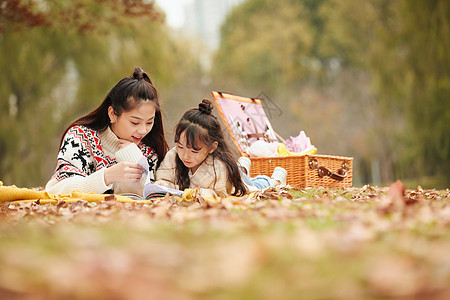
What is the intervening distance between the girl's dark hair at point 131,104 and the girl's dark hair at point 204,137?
1.27 feet

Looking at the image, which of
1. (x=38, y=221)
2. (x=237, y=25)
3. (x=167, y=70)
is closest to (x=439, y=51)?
(x=167, y=70)

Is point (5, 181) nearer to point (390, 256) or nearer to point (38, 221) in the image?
point (38, 221)

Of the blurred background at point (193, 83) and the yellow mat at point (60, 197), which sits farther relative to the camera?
the blurred background at point (193, 83)

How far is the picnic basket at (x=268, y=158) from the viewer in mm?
5770

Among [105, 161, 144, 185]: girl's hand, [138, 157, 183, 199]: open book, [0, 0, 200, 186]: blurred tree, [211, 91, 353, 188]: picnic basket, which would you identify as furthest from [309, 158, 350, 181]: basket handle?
[0, 0, 200, 186]: blurred tree

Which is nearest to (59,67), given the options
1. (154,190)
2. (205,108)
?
(205,108)

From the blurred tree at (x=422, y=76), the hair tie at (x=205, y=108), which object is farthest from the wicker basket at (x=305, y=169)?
the blurred tree at (x=422, y=76)

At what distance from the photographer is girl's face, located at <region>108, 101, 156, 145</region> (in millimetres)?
4465

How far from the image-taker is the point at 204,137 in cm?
439

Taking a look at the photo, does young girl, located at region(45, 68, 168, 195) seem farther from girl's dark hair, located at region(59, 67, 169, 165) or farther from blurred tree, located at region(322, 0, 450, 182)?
blurred tree, located at region(322, 0, 450, 182)

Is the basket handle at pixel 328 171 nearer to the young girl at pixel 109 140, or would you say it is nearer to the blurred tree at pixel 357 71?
the young girl at pixel 109 140

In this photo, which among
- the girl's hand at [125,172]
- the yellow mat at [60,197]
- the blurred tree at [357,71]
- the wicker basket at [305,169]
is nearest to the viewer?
the yellow mat at [60,197]

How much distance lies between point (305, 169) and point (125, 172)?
7.63 ft

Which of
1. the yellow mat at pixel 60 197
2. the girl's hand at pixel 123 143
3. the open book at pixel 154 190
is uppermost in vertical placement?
the girl's hand at pixel 123 143
